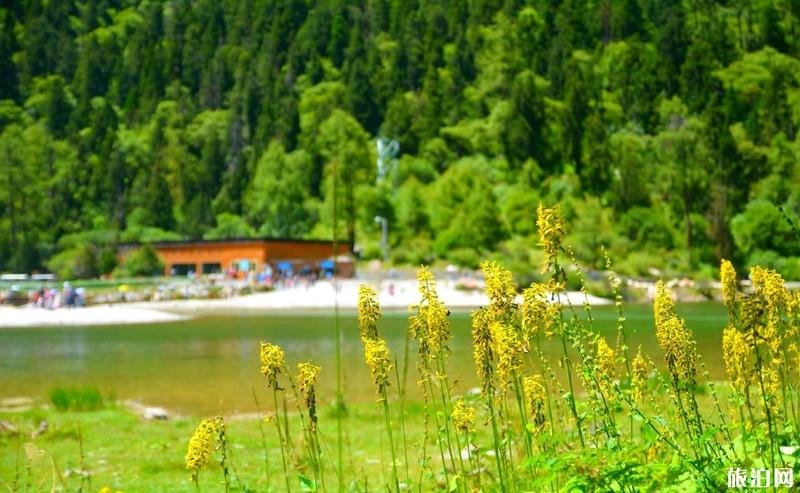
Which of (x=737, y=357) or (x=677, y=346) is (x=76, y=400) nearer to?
(x=737, y=357)

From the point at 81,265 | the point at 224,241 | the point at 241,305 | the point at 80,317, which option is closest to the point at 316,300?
the point at 241,305

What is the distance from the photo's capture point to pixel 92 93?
160 metres

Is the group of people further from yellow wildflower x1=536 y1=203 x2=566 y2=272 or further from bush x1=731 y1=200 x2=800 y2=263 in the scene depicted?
bush x1=731 y1=200 x2=800 y2=263

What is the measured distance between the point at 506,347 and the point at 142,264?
79.8 m

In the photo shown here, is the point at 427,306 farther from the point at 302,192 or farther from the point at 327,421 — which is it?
the point at 302,192

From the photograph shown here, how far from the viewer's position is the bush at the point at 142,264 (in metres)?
79.1

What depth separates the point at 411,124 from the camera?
5074 inches

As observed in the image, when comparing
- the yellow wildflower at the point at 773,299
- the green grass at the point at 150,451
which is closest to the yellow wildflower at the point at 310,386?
the yellow wildflower at the point at 773,299

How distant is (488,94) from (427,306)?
13245cm

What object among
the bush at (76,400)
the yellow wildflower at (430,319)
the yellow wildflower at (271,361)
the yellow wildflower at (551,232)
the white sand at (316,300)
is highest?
the yellow wildflower at (551,232)

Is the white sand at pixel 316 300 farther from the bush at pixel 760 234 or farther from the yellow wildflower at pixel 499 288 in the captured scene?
the yellow wildflower at pixel 499 288

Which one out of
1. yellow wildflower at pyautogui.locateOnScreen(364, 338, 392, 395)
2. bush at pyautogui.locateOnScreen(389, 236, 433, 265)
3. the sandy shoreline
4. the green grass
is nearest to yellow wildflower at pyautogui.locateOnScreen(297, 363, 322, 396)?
yellow wildflower at pyautogui.locateOnScreen(364, 338, 392, 395)

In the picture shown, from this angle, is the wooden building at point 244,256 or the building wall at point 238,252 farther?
the building wall at point 238,252

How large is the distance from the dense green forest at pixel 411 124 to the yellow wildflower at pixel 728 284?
224 feet
